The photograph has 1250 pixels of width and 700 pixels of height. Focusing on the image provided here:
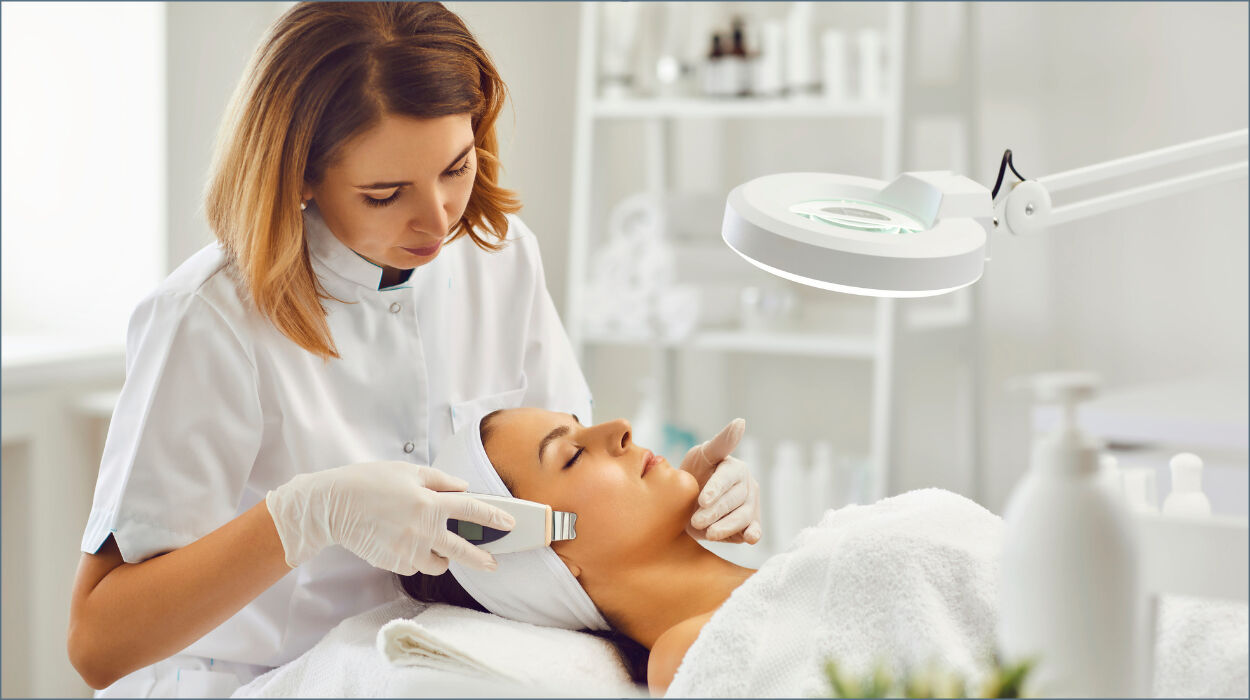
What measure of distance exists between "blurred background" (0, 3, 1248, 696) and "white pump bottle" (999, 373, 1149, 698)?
4.51ft

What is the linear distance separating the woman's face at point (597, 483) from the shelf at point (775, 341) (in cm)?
129

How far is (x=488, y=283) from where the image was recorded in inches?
55.4

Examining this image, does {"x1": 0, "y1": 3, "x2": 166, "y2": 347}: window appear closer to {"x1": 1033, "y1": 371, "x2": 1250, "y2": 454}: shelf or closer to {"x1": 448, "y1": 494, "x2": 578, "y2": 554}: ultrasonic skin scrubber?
{"x1": 448, "y1": 494, "x2": 578, "y2": 554}: ultrasonic skin scrubber

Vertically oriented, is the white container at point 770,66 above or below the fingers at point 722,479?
above

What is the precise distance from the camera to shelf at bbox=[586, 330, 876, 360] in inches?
94.6

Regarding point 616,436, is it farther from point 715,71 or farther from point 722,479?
point 715,71

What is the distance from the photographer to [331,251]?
120cm

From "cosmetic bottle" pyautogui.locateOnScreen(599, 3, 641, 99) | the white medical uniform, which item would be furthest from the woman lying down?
"cosmetic bottle" pyautogui.locateOnScreen(599, 3, 641, 99)

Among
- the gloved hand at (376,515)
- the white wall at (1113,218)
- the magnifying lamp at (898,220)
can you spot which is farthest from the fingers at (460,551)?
the white wall at (1113,218)

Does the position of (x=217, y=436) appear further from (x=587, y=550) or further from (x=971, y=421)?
(x=971, y=421)

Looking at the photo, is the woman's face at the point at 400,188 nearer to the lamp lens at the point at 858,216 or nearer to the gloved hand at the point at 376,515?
the gloved hand at the point at 376,515

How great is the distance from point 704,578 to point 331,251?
1.77 ft

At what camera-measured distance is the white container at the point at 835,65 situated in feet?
7.91

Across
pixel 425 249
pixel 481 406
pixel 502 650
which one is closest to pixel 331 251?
pixel 425 249
